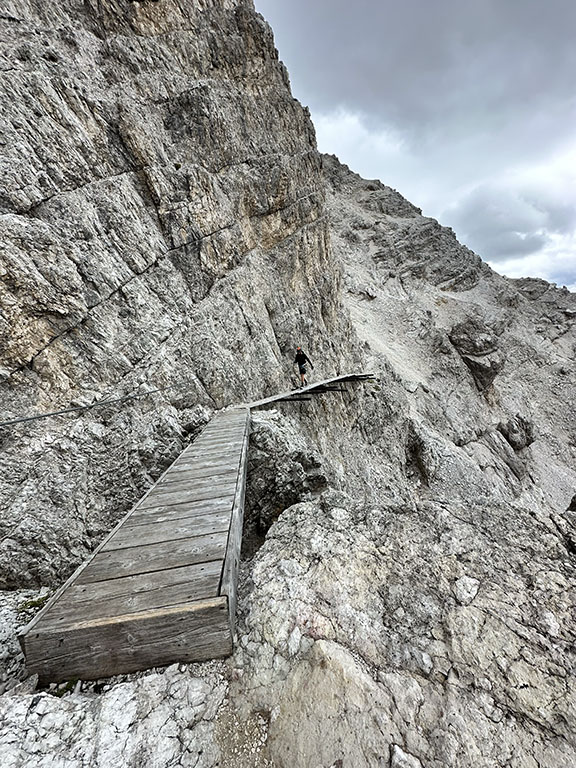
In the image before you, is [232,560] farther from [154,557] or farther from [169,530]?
[169,530]

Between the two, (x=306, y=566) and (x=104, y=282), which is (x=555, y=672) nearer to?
(x=306, y=566)

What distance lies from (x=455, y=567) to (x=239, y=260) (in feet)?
40.5

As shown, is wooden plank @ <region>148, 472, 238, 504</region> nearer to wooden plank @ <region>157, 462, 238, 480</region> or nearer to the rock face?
wooden plank @ <region>157, 462, 238, 480</region>

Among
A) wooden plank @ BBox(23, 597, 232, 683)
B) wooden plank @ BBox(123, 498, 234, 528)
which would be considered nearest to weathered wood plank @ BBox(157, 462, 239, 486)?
wooden plank @ BBox(123, 498, 234, 528)

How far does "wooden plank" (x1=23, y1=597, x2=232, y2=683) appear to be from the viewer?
80.7 inches

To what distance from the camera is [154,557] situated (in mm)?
2838

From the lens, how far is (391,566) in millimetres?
2926

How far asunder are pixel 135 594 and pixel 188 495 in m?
1.76

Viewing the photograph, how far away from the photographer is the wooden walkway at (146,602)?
2.08 metres

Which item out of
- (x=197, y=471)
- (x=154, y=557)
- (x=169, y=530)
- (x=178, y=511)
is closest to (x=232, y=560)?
(x=154, y=557)

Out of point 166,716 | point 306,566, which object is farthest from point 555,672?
point 166,716

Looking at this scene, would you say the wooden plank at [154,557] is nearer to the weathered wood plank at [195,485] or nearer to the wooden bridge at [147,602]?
the wooden bridge at [147,602]

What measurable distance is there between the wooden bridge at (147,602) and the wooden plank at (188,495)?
0.25 metres

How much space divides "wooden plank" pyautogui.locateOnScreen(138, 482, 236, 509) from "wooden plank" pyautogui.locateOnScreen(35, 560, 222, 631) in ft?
4.49
